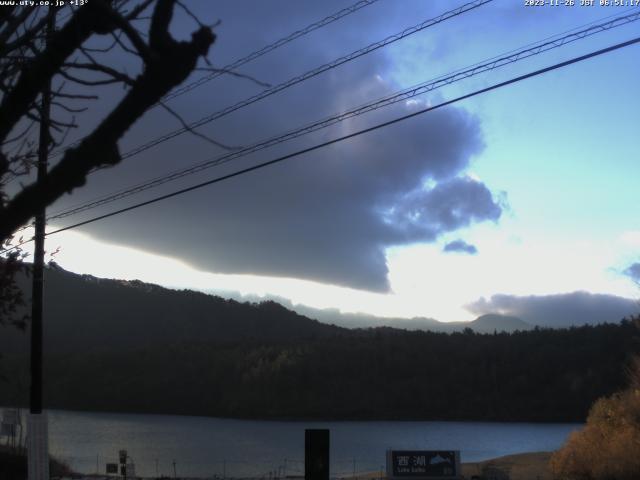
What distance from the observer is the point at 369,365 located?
114500mm

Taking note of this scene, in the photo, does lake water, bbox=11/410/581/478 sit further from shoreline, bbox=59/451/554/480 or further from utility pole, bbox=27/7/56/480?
utility pole, bbox=27/7/56/480

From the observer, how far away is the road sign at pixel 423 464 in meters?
32.0

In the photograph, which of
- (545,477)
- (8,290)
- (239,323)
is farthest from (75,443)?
(239,323)

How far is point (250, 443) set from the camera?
2527 inches

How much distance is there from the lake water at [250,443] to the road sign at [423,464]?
1324 cm

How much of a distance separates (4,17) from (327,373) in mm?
110033

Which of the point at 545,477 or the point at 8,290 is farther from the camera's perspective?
the point at 545,477

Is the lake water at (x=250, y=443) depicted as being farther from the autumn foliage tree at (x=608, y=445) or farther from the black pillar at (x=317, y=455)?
the black pillar at (x=317, y=455)

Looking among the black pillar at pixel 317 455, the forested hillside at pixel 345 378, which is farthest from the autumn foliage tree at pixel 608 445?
the forested hillside at pixel 345 378

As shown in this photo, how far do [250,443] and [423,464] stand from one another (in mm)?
34010

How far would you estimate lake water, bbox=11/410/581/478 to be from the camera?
1905 inches

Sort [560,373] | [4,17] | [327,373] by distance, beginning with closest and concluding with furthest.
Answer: [4,17], [560,373], [327,373]

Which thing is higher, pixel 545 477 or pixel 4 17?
pixel 4 17

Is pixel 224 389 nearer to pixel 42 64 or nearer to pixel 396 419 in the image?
pixel 396 419
